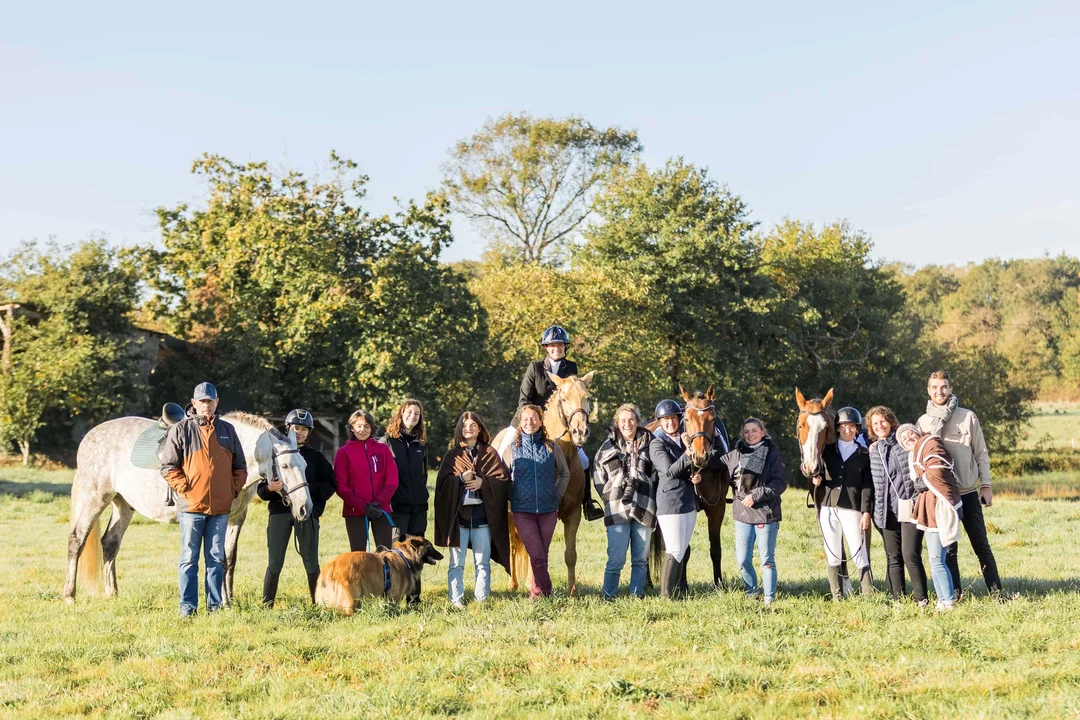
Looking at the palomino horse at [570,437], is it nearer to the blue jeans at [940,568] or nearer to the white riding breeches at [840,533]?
the white riding breeches at [840,533]

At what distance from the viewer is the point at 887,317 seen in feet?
124

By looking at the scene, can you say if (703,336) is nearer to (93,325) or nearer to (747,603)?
(93,325)

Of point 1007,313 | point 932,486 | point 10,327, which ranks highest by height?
point 1007,313

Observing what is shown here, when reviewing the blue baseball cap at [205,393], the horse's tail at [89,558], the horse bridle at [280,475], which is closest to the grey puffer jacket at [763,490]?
the horse bridle at [280,475]

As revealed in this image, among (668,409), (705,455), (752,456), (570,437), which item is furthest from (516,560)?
(752,456)

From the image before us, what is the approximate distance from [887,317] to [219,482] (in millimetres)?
33463

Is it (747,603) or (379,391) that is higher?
(379,391)

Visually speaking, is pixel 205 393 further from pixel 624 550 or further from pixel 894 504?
pixel 894 504

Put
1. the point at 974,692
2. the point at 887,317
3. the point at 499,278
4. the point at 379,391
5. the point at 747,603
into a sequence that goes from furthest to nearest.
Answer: the point at 887,317 < the point at 499,278 < the point at 379,391 < the point at 747,603 < the point at 974,692

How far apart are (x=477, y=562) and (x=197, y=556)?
248cm

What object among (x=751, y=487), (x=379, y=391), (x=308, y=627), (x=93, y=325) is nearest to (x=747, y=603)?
(x=751, y=487)

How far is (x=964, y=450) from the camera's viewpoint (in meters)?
8.48

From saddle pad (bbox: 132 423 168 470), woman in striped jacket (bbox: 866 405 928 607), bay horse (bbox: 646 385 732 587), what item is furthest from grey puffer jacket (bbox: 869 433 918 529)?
saddle pad (bbox: 132 423 168 470)

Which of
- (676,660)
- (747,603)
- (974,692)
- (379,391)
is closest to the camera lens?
(974,692)
